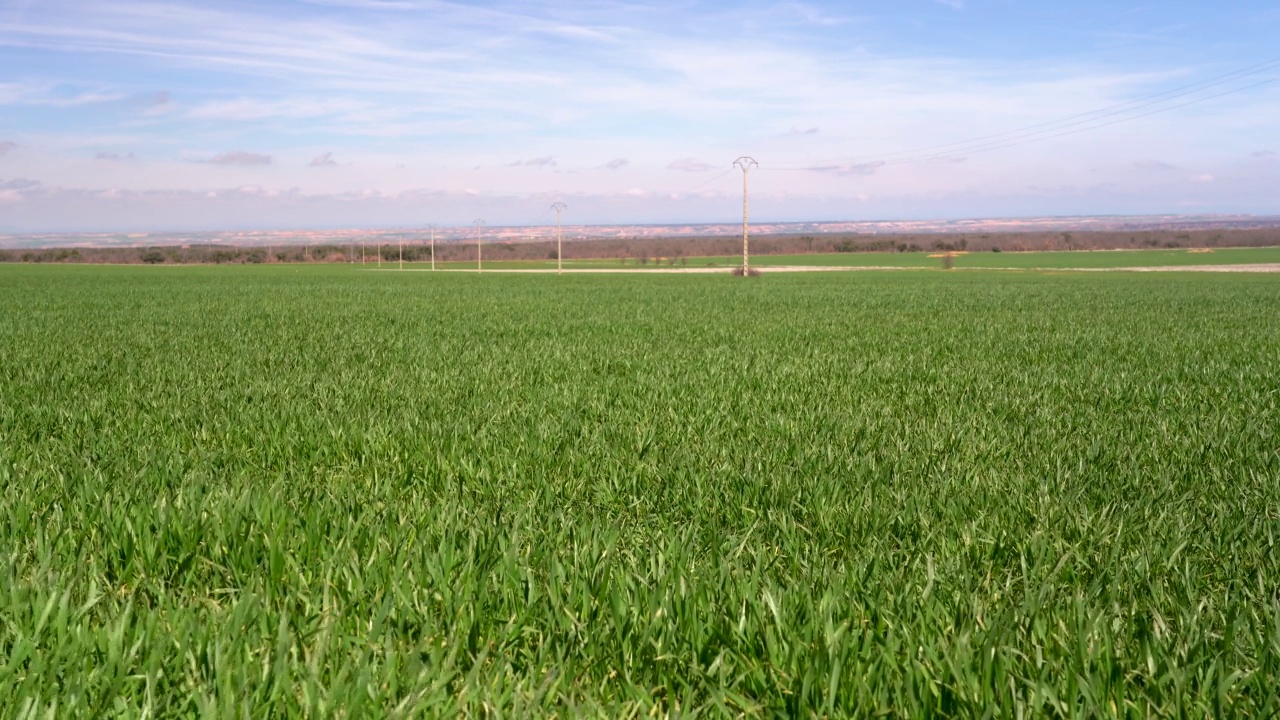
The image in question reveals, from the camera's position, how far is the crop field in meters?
2.82

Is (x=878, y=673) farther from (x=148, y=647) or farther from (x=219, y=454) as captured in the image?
(x=219, y=454)

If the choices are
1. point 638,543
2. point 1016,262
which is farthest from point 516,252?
point 638,543

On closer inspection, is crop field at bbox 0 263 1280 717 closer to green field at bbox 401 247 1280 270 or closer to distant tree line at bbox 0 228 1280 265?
green field at bbox 401 247 1280 270

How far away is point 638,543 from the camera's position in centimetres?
472

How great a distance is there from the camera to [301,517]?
478cm

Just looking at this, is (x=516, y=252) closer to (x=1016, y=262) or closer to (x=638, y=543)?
(x=1016, y=262)

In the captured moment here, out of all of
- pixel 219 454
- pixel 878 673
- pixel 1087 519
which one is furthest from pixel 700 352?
pixel 878 673

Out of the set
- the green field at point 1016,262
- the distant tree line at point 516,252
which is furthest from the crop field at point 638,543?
the distant tree line at point 516,252

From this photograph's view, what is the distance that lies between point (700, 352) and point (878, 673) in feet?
42.4

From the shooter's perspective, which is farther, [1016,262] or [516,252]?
[516,252]

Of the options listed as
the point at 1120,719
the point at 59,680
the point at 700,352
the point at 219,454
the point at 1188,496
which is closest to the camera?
the point at 1120,719

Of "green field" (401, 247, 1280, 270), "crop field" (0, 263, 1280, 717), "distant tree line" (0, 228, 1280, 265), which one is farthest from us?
"distant tree line" (0, 228, 1280, 265)

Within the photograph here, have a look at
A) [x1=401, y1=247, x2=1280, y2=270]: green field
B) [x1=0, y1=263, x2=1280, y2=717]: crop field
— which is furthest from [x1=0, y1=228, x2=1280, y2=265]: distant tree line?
[x1=0, y1=263, x2=1280, y2=717]: crop field

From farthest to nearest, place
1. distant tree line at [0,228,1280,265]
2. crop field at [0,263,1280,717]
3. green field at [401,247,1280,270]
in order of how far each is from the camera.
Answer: distant tree line at [0,228,1280,265], green field at [401,247,1280,270], crop field at [0,263,1280,717]
